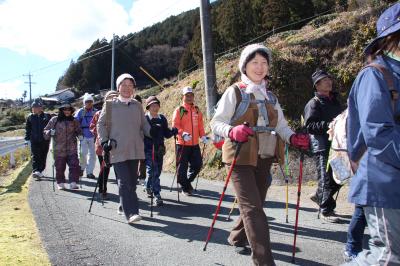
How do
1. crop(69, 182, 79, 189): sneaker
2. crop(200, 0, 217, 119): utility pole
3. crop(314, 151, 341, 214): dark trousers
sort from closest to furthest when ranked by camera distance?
crop(314, 151, 341, 214): dark trousers < crop(69, 182, 79, 189): sneaker < crop(200, 0, 217, 119): utility pole

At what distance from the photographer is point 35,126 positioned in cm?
1252

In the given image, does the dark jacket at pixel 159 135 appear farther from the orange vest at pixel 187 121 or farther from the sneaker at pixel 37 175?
the sneaker at pixel 37 175

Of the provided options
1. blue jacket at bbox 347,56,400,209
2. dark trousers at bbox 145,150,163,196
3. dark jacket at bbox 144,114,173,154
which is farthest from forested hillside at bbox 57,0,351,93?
blue jacket at bbox 347,56,400,209

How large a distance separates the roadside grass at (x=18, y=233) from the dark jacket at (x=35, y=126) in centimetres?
301

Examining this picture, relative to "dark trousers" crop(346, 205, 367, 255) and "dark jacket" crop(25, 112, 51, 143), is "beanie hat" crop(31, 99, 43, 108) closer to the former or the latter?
"dark jacket" crop(25, 112, 51, 143)

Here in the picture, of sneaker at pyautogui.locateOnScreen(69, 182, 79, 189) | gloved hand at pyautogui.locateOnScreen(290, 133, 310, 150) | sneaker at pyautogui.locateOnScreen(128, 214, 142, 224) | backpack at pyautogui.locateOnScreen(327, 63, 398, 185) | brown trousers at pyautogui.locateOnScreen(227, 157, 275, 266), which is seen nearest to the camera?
backpack at pyautogui.locateOnScreen(327, 63, 398, 185)

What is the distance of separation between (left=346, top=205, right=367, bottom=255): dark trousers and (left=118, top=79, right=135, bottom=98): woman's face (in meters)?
4.03

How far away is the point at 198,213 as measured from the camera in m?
7.54

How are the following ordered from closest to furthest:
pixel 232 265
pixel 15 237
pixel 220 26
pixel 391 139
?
pixel 391 139, pixel 232 265, pixel 15 237, pixel 220 26

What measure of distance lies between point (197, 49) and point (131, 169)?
3801cm

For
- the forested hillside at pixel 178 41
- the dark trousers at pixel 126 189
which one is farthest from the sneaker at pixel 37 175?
the forested hillside at pixel 178 41

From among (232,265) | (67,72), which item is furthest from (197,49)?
(67,72)

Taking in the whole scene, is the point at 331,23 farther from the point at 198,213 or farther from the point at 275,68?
the point at 198,213

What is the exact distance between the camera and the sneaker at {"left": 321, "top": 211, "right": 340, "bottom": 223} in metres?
6.48
